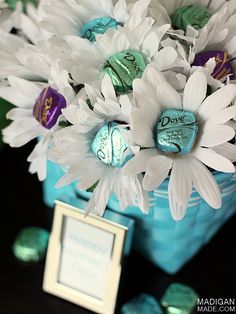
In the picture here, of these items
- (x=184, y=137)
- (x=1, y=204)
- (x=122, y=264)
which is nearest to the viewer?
(x=184, y=137)

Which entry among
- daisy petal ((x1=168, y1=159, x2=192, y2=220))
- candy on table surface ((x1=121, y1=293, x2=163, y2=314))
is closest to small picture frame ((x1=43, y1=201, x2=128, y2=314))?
candy on table surface ((x1=121, y1=293, x2=163, y2=314))

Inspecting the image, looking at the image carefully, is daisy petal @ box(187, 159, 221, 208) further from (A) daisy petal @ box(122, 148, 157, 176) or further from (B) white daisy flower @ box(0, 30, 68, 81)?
(B) white daisy flower @ box(0, 30, 68, 81)

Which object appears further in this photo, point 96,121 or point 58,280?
point 58,280

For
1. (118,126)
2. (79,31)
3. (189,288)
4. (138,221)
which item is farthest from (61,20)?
(189,288)

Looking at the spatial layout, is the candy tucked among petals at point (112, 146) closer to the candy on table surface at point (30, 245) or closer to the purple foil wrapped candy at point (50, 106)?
the purple foil wrapped candy at point (50, 106)

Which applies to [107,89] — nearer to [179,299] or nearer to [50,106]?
[50,106]

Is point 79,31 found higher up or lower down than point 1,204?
higher up

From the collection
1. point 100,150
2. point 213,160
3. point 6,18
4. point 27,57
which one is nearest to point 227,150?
point 213,160

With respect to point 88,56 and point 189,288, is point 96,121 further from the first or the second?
point 189,288
